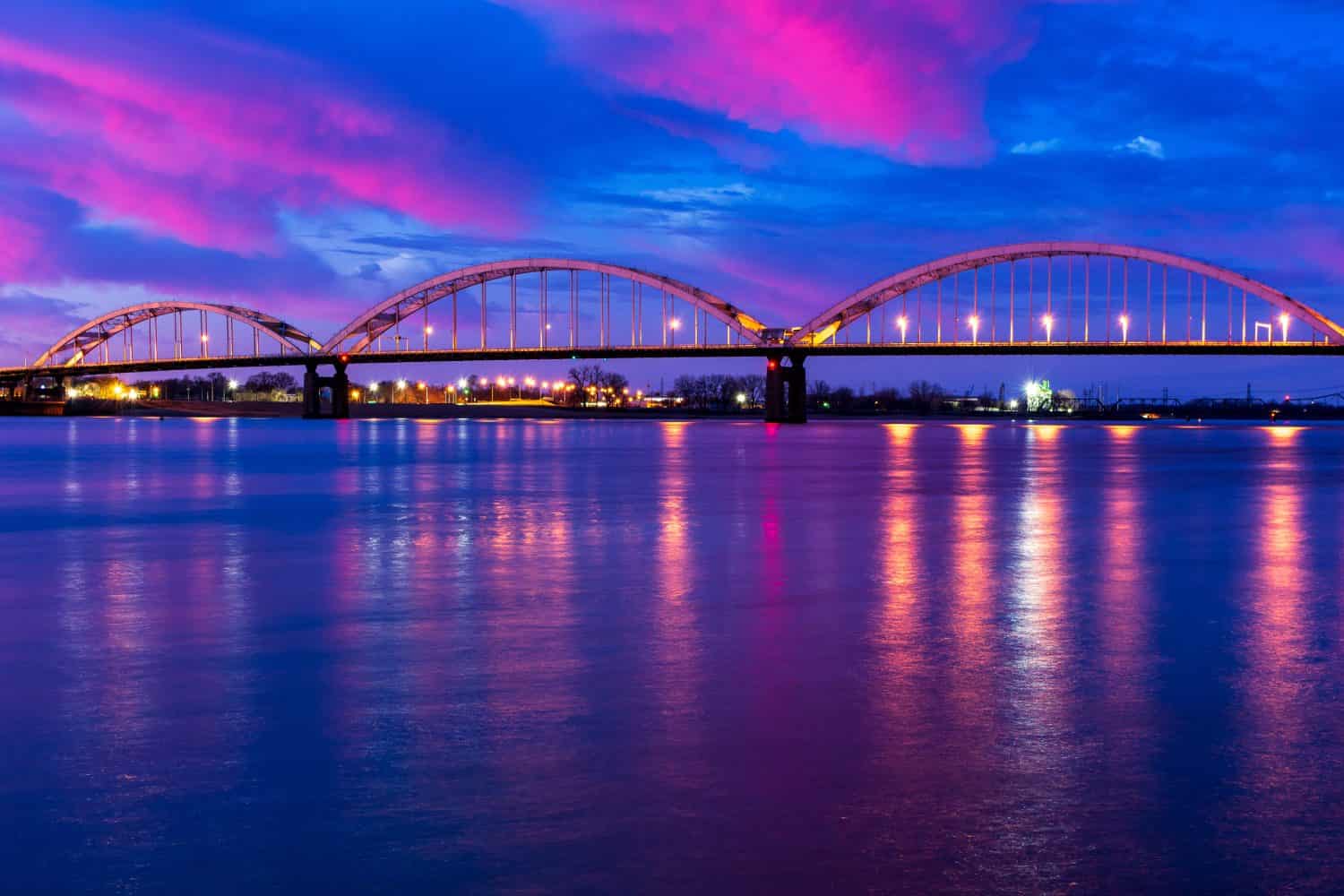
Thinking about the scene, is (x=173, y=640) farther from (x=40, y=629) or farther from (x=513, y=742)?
(x=513, y=742)

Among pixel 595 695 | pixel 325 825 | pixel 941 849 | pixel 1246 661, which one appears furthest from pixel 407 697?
pixel 1246 661

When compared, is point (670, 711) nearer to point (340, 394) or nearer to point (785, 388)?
point (785, 388)

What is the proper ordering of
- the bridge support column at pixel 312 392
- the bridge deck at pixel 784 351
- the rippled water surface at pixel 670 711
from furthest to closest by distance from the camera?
the bridge support column at pixel 312 392 → the bridge deck at pixel 784 351 → the rippled water surface at pixel 670 711

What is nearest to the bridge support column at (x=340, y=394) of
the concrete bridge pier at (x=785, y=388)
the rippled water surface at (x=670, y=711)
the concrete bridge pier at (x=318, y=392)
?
the concrete bridge pier at (x=318, y=392)

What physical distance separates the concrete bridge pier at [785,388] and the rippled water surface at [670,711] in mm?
101169

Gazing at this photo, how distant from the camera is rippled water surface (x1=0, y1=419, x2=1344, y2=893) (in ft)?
15.8

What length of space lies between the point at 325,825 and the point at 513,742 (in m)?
1.29

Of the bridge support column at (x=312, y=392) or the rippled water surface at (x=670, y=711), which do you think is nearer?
the rippled water surface at (x=670, y=711)

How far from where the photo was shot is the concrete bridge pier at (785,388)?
118 meters

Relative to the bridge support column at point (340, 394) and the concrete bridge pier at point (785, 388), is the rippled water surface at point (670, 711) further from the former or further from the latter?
the bridge support column at point (340, 394)

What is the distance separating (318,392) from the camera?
145250mm

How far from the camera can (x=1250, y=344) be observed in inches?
3981

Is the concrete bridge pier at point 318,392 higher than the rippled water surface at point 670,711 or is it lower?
higher

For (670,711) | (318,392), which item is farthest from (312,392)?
(670,711)
